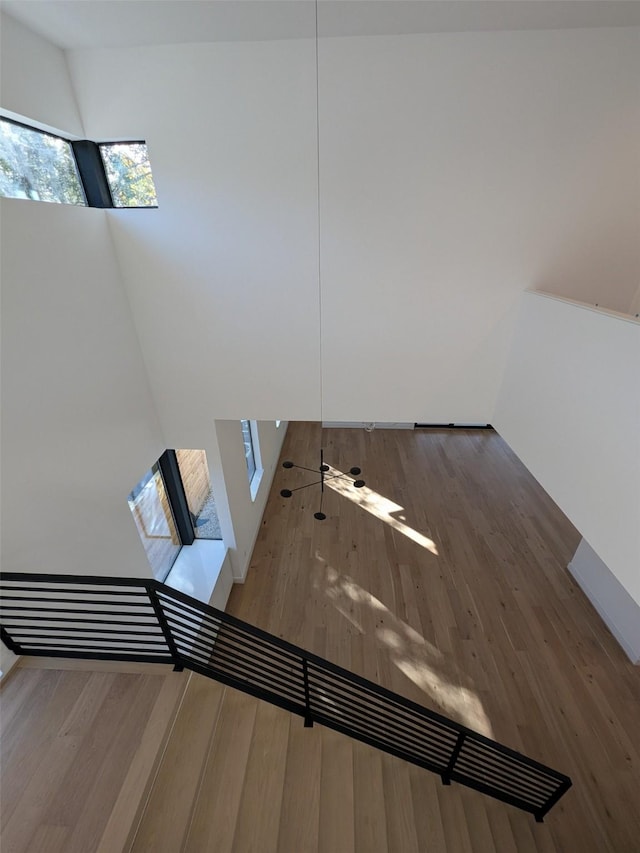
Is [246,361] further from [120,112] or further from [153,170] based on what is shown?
[120,112]

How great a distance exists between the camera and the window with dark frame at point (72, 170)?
7.98ft

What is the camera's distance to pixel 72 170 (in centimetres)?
299

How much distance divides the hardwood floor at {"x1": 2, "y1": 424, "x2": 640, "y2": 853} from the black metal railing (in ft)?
0.42

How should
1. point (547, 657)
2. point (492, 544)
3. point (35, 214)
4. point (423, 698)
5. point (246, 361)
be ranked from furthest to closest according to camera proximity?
point (492, 544), point (547, 657), point (423, 698), point (246, 361), point (35, 214)

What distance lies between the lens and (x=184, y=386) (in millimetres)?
3842

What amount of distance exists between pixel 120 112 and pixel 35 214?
1.16m

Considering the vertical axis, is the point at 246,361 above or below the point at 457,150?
below

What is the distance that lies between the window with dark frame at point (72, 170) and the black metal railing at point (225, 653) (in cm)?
251

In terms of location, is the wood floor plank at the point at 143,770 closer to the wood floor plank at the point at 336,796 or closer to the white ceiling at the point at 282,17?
the wood floor plank at the point at 336,796

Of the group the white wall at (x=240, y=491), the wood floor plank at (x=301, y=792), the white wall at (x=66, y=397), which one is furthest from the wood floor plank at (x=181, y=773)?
the white wall at (x=240, y=491)

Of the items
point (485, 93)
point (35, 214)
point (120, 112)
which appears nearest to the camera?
point (35, 214)

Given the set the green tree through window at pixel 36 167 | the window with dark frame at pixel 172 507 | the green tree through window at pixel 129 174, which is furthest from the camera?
the window with dark frame at pixel 172 507

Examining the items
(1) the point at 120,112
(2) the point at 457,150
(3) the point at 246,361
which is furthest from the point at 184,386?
(2) the point at 457,150

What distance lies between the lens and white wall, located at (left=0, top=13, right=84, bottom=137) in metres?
2.28
